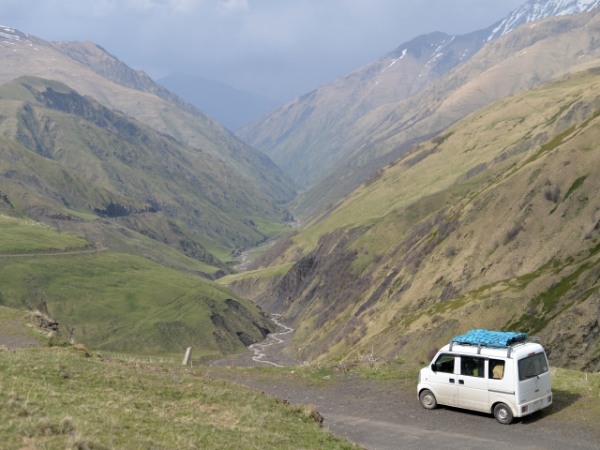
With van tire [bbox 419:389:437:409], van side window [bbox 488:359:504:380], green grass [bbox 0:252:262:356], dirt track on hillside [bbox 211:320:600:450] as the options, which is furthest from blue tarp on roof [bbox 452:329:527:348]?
green grass [bbox 0:252:262:356]

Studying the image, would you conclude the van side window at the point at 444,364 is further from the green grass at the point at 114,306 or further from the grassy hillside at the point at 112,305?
the green grass at the point at 114,306

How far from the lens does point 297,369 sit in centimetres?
4091

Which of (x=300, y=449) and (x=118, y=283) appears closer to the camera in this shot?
(x=300, y=449)

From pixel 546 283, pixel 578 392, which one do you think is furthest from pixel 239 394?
pixel 546 283

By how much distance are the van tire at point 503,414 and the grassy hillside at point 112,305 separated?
140406 mm

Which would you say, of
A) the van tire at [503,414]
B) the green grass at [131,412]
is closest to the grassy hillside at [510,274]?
the van tire at [503,414]

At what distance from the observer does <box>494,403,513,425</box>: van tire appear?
27016 mm

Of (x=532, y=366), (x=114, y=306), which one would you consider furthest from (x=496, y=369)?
(x=114, y=306)

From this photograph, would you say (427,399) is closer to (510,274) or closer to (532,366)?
(532,366)

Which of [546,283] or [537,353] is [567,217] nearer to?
[546,283]

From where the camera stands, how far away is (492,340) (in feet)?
93.8

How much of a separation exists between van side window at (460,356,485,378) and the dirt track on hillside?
2.04m

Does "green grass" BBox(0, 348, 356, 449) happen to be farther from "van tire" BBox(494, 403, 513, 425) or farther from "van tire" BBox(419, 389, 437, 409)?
"van tire" BBox(494, 403, 513, 425)

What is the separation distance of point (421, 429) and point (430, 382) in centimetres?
301
